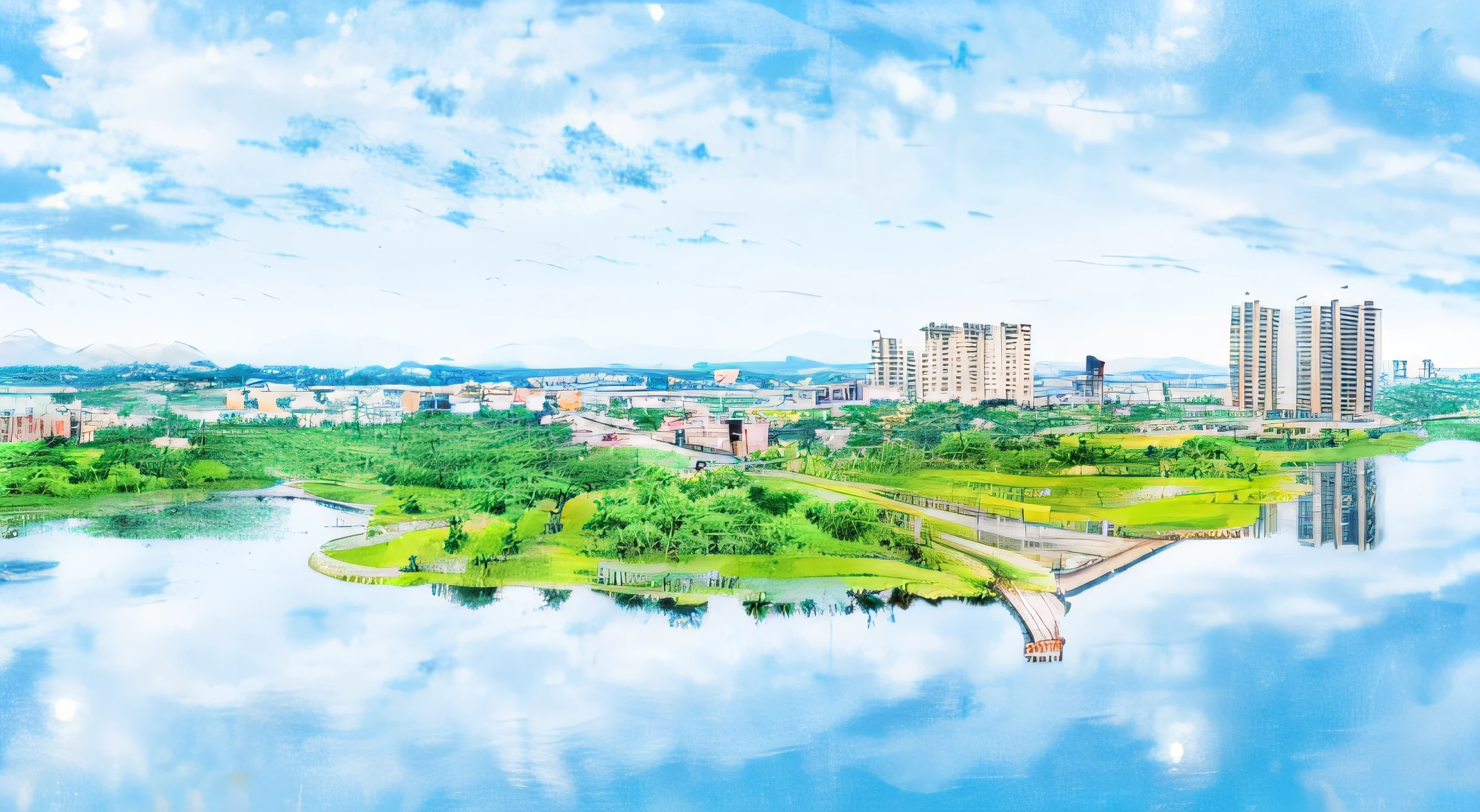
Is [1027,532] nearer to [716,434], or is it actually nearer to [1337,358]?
[716,434]

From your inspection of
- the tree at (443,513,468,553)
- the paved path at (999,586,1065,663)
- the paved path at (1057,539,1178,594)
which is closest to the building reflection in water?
the paved path at (1057,539,1178,594)

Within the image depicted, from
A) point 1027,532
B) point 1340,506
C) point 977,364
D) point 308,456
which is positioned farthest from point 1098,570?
point 308,456

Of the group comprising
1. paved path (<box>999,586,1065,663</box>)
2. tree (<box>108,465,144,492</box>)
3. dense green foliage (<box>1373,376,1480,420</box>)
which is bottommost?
paved path (<box>999,586,1065,663</box>)

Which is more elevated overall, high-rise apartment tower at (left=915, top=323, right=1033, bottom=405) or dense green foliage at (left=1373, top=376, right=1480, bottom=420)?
high-rise apartment tower at (left=915, top=323, right=1033, bottom=405)

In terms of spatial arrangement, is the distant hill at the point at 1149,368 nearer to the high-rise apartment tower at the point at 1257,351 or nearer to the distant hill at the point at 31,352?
the high-rise apartment tower at the point at 1257,351

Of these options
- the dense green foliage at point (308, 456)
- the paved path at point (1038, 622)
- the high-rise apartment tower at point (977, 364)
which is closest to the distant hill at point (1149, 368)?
the high-rise apartment tower at point (977, 364)

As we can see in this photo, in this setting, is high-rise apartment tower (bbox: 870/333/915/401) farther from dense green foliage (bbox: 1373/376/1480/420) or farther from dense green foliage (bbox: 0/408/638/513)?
dense green foliage (bbox: 1373/376/1480/420)
